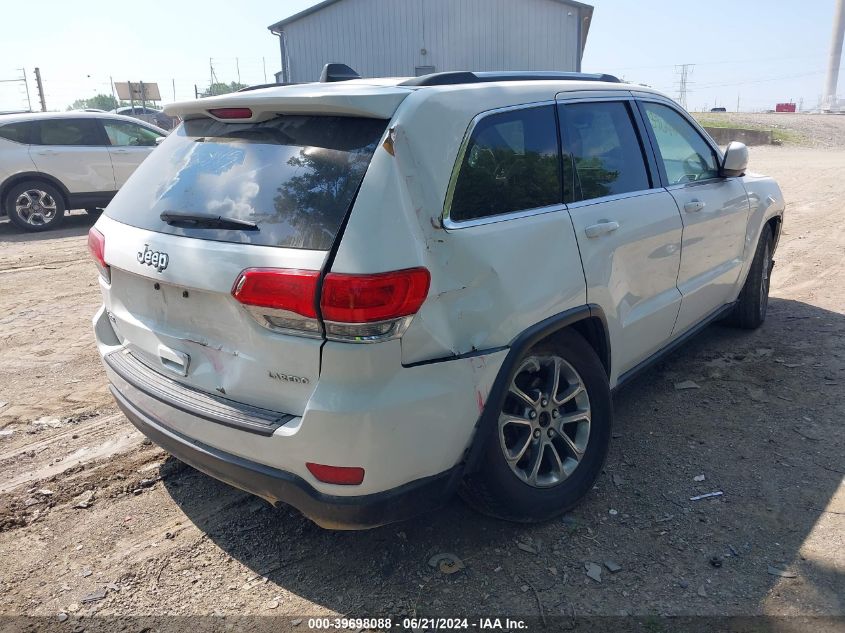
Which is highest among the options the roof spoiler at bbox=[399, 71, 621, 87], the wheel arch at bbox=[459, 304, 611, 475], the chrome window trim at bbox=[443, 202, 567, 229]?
the roof spoiler at bbox=[399, 71, 621, 87]

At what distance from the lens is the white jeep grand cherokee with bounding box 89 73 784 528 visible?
2.23 metres

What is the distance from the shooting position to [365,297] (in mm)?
2150

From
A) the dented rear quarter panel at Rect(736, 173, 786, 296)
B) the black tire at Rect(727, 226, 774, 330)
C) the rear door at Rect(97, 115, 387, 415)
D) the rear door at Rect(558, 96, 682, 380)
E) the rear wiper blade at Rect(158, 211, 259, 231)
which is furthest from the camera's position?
the black tire at Rect(727, 226, 774, 330)

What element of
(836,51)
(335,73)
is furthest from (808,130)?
(836,51)

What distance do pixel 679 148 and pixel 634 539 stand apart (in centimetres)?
241

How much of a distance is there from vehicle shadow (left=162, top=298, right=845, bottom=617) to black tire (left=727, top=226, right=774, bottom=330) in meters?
1.38

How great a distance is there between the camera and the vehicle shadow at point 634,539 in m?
2.56

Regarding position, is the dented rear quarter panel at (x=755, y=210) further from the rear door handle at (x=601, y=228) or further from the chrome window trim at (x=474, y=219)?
the chrome window trim at (x=474, y=219)

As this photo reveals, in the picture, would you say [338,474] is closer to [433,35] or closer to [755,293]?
[755,293]

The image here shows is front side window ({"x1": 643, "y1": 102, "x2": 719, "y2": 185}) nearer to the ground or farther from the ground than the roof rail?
nearer to the ground

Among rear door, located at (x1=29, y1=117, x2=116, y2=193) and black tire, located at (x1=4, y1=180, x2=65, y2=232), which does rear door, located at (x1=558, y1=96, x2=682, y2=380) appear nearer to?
rear door, located at (x1=29, y1=117, x2=116, y2=193)

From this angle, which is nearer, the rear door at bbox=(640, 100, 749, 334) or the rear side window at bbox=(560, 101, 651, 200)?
the rear side window at bbox=(560, 101, 651, 200)

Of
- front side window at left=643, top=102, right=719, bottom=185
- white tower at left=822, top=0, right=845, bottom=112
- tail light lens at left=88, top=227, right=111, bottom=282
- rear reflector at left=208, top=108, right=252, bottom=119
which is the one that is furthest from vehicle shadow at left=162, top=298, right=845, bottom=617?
white tower at left=822, top=0, right=845, bottom=112

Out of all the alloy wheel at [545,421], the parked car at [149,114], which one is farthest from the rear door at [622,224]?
the parked car at [149,114]
